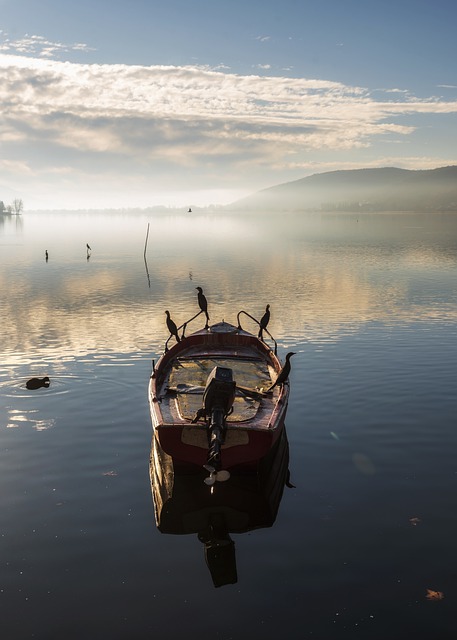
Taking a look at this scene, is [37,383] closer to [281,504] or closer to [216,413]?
[216,413]

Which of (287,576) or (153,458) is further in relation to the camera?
(153,458)

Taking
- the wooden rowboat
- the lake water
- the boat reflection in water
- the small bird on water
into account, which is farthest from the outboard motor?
the small bird on water

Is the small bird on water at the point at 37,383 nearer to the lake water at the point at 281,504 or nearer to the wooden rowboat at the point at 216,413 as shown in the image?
the lake water at the point at 281,504

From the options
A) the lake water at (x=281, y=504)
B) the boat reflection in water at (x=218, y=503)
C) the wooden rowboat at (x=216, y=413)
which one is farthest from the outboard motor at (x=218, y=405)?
the lake water at (x=281, y=504)

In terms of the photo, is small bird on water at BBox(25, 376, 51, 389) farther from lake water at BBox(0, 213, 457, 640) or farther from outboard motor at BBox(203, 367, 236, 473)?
outboard motor at BBox(203, 367, 236, 473)

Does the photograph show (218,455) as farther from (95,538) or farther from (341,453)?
(341,453)

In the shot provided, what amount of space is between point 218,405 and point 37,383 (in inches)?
612

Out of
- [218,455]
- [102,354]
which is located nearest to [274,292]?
[102,354]

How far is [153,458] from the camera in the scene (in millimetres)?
23281

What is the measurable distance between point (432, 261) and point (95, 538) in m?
94.6

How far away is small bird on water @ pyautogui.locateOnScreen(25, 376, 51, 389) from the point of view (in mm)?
31578

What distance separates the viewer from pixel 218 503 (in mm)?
20297

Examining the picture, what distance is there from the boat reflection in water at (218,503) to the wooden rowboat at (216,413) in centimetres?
72

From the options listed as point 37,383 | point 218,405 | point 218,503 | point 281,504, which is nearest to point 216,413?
A: point 218,405
